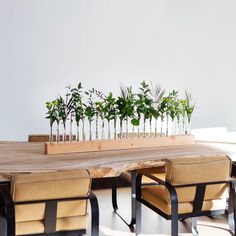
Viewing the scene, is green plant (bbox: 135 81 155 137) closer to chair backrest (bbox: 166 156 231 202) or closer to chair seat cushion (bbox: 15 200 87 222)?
chair backrest (bbox: 166 156 231 202)

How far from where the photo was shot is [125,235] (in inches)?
123

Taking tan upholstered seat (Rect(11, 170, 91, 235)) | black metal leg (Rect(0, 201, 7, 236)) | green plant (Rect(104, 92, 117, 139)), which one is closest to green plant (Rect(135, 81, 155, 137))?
green plant (Rect(104, 92, 117, 139))

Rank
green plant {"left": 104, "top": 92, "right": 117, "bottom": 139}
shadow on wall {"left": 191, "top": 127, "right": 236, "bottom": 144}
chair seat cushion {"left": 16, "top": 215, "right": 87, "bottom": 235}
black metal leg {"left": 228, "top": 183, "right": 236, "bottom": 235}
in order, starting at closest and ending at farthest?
1. chair seat cushion {"left": 16, "top": 215, "right": 87, "bottom": 235}
2. black metal leg {"left": 228, "top": 183, "right": 236, "bottom": 235}
3. green plant {"left": 104, "top": 92, "right": 117, "bottom": 139}
4. shadow on wall {"left": 191, "top": 127, "right": 236, "bottom": 144}

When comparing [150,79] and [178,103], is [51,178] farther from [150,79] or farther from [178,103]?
[150,79]

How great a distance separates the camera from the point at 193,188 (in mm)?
2525

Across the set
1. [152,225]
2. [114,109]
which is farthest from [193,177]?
[152,225]

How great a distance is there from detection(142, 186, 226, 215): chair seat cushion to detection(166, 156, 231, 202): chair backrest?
48 mm

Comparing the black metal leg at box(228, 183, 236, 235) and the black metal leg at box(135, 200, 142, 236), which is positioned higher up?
the black metal leg at box(228, 183, 236, 235)

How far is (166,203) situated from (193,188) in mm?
210

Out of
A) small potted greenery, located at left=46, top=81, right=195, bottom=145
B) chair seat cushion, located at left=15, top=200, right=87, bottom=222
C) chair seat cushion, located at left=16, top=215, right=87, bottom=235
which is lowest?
chair seat cushion, located at left=16, top=215, right=87, bottom=235

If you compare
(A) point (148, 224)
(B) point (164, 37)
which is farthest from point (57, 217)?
(B) point (164, 37)

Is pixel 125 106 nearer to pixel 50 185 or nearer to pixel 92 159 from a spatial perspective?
pixel 92 159

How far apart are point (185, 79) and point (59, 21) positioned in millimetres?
2067

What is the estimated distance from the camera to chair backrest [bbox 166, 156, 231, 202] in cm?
248
